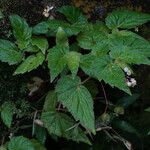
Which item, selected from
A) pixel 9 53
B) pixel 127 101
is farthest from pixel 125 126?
pixel 9 53

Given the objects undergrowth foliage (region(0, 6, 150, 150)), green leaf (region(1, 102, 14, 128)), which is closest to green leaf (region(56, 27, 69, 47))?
undergrowth foliage (region(0, 6, 150, 150))

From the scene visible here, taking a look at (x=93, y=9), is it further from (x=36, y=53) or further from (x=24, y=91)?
(x=24, y=91)

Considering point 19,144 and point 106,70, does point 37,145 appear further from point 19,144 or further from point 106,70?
point 106,70

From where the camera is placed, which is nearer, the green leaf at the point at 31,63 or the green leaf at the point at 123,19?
the green leaf at the point at 31,63

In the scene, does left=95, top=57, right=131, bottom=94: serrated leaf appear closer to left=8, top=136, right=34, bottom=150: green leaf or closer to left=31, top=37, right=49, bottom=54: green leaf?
left=31, top=37, right=49, bottom=54: green leaf

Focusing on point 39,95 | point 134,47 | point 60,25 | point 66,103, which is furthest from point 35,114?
point 134,47

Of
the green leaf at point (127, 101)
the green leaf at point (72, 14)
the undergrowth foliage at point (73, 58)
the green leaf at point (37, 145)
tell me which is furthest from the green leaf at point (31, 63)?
the green leaf at point (127, 101)

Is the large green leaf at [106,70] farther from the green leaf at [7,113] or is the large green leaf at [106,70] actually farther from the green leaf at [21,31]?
the green leaf at [7,113]

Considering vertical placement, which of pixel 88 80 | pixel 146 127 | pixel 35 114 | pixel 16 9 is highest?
pixel 16 9
